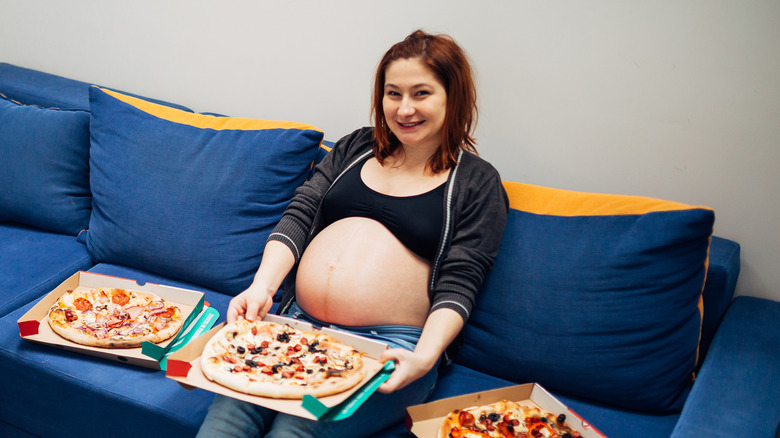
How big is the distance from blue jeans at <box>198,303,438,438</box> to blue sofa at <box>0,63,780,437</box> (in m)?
0.08

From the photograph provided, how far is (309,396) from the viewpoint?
0.98m

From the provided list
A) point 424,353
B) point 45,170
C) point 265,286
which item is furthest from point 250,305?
point 45,170

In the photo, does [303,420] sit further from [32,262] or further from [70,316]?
[32,262]

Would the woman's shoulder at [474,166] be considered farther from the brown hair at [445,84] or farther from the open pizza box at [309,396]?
the open pizza box at [309,396]

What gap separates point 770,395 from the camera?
47.5 inches

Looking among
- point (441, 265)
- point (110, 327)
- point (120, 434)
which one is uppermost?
point (441, 265)

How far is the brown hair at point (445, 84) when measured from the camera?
4.62 feet

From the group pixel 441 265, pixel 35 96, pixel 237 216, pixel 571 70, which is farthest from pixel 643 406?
pixel 35 96

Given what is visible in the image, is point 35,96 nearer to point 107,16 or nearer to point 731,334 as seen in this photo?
point 107,16

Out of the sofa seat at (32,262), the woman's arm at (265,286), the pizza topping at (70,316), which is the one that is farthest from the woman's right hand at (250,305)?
the sofa seat at (32,262)

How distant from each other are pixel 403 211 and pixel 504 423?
0.55m

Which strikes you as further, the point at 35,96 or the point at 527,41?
the point at 35,96

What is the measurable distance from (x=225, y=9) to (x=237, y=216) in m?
0.89

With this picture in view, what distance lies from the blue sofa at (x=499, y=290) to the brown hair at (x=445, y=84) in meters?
0.23
